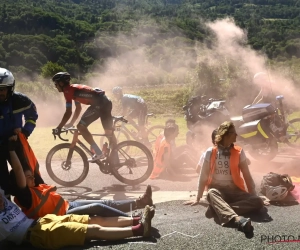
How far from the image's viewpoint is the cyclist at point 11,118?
17.7 ft

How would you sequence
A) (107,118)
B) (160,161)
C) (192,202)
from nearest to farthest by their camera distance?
(192,202), (107,118), (160,161)

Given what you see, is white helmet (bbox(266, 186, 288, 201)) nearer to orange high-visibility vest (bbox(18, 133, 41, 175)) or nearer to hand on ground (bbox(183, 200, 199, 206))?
hand on ground (bbox(183, 200, 199, 206))

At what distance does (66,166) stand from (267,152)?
168 inches

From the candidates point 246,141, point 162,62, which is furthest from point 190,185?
point 162,62

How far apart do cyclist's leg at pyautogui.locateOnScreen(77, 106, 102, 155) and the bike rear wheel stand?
9.6 inches

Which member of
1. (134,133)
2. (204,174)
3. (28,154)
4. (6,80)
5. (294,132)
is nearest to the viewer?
(6,80)

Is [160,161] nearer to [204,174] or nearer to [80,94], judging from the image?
[80,94]

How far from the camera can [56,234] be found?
4.61 meters

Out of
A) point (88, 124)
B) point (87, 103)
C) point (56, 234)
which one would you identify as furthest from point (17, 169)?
point (87, 103)

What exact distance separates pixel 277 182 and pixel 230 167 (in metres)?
0.91

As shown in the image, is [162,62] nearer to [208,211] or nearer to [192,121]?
[192,121]

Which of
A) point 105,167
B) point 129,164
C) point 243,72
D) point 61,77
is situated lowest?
point 105,167

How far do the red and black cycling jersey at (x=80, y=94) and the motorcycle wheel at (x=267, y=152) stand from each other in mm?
3656

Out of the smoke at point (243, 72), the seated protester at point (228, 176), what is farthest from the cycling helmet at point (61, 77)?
the smoke at point (243, 72)
